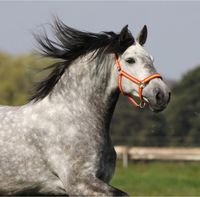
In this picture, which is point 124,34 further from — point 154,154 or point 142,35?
point 154,154

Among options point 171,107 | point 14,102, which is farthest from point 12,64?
point 171,107

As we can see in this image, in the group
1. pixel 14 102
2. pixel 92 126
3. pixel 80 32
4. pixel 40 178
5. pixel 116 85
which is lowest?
pixel 14 102

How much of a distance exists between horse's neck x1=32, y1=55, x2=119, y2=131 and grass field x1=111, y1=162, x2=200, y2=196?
7623 mm

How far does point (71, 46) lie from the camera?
716cm

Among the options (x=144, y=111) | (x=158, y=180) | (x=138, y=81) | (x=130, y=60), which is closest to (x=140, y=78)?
(x=138, y=81)

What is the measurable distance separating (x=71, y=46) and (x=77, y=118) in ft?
2.68

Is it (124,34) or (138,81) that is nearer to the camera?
(138,81)

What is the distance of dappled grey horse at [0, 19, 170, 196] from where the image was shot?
6.56 meters

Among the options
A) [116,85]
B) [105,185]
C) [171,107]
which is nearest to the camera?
[105,185]

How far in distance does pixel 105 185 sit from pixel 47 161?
0.66m

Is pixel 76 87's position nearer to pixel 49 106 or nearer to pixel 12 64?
pixel 49 106

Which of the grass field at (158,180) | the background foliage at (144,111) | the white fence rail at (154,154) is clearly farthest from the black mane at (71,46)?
the background foliage at (144,111)

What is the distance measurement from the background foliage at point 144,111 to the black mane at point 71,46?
3538 centimetres

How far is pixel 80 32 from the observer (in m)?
7.18
